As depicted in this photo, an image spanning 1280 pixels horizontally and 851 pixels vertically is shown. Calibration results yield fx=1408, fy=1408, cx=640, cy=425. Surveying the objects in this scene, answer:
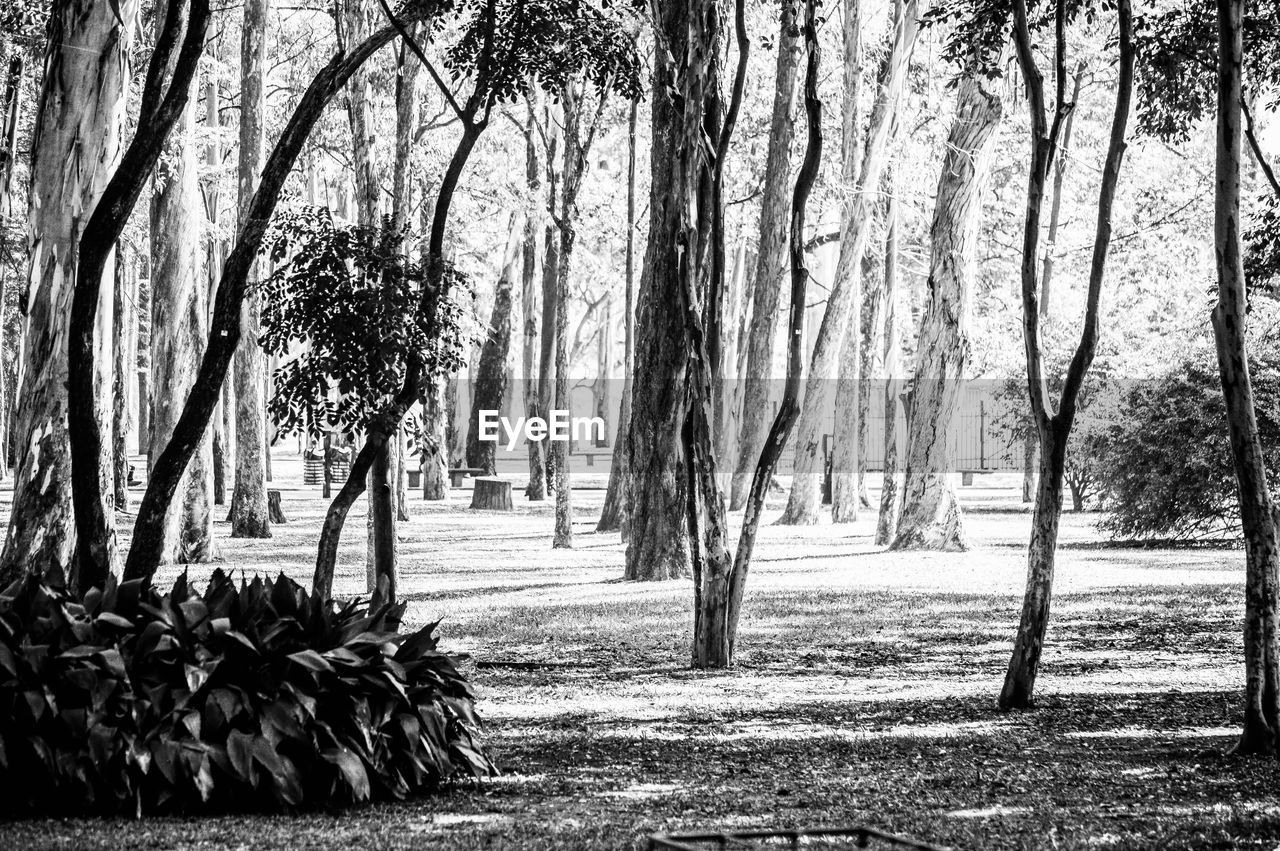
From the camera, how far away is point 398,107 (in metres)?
15.0

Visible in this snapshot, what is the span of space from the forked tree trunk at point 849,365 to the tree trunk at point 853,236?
1.13 ft

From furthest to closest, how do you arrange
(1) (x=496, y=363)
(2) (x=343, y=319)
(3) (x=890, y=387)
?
1. (1) (x=496, y=363)
2. (3) (x=890, y=387)
3. (2) (x=343, y=319)

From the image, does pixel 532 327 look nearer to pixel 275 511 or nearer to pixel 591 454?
pixel 275 511

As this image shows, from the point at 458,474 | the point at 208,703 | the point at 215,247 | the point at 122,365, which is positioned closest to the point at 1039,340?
the point at 208,703

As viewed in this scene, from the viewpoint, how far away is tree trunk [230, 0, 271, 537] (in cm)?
2153

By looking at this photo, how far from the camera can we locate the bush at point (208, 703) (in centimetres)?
532

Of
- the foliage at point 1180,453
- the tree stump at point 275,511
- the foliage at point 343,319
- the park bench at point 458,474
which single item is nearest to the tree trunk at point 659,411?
the foliage at point 343,319

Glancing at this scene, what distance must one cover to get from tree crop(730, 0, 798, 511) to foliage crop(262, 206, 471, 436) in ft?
48.1

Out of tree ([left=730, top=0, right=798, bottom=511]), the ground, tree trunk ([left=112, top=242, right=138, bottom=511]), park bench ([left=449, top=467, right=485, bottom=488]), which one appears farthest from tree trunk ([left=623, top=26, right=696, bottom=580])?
park bench ([left=449, top=467, right=485, bottom=488])

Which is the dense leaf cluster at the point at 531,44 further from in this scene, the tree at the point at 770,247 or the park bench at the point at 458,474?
the park bench at the point at 458,474

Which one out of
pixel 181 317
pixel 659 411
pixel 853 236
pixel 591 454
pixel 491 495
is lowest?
pixel 491 495

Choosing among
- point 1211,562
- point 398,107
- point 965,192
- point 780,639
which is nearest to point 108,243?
point 780,639

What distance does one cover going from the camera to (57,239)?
10906mm

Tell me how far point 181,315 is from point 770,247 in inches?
412
